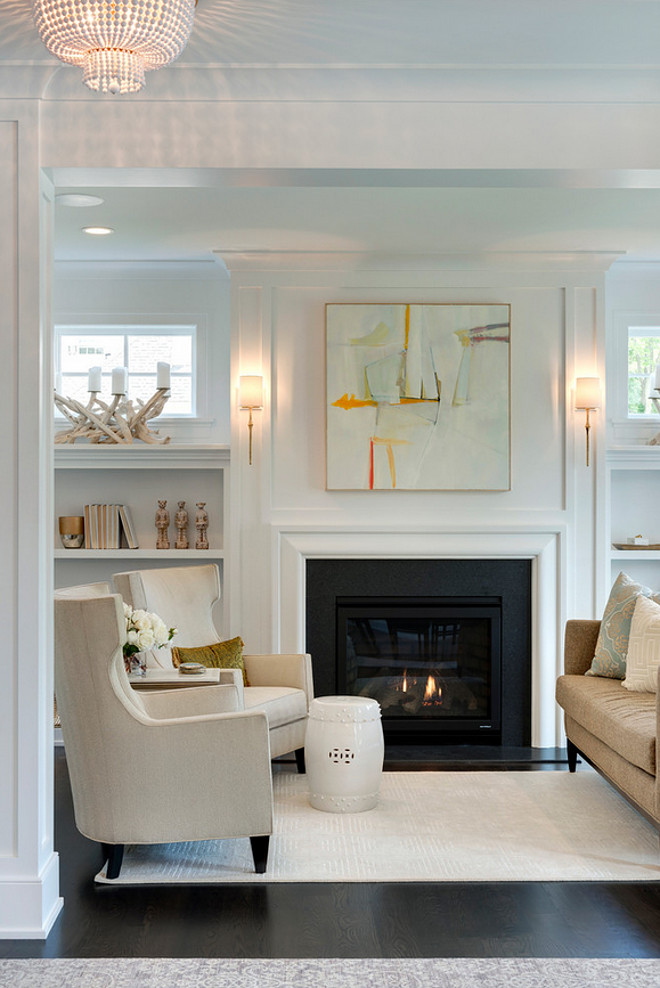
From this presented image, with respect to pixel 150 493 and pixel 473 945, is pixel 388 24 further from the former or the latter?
pixel 150 493

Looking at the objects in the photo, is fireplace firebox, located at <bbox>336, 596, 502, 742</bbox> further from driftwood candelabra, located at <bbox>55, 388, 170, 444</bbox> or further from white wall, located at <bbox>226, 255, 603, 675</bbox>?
driftwood candelabra, located at <bbox>55, 388, 170, 444</bbox>

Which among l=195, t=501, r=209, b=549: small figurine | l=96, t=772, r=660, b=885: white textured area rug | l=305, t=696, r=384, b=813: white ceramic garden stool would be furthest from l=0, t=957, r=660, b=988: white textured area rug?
l=195, t=501, r=209, b=549: small figurine

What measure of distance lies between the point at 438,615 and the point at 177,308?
240cm

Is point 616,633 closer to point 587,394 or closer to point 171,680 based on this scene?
point 587,394

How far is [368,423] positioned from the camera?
566 centimetres

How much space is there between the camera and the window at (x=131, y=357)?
6.11m

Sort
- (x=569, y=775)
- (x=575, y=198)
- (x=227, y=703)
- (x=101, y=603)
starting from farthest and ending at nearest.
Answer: (x=569, y=775), (x=575, y=198), (x=227, y=703), (x=101, y=603)

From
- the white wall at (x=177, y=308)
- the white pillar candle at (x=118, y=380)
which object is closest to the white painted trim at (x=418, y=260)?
the white wall at (x=177, y=308)

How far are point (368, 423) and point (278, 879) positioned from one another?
278 centimetres

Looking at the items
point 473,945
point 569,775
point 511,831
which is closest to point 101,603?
point 473,945

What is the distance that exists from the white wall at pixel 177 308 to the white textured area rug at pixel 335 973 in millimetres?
3628

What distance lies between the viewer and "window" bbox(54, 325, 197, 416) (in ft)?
20.0

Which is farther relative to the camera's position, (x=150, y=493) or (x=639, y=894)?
(x=150, y=493)

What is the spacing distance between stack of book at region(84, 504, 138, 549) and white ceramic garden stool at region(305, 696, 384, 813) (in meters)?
1.98
